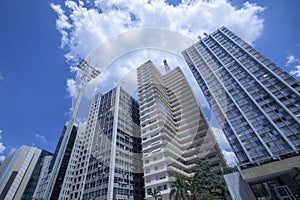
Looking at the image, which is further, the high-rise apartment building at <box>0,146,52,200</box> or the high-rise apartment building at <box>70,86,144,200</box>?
the high-rise apartment building at <box>0,146,52,200</box>

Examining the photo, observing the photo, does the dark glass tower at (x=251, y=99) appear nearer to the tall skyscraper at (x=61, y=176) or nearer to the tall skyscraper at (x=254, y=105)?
the tall skyscraper at (x=254, y=105)

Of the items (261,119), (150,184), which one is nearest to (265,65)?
(261,119)

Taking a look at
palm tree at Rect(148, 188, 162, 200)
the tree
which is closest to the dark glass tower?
the tree

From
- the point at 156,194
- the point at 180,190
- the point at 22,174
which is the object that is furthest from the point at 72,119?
the point at 22,174

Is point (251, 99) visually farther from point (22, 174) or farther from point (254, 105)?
point (22, 174)

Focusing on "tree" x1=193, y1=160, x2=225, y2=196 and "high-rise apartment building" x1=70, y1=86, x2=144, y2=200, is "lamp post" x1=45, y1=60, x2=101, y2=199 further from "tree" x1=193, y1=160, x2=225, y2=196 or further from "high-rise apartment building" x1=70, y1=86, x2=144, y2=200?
"tree" x1=193, y1=160, x2=225, y2=196

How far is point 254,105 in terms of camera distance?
85.3ft

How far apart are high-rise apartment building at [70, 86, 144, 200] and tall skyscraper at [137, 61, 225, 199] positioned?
5.14 m

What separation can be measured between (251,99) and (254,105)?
1.34 m

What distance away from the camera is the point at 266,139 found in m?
22.5

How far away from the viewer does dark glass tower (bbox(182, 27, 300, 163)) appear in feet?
71.5

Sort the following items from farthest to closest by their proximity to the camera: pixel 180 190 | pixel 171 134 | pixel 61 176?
1. pixel 61 176
2. pixel 171 134
3. pixel 180 190

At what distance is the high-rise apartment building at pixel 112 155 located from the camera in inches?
1008

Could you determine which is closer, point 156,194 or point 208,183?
point 156,194
